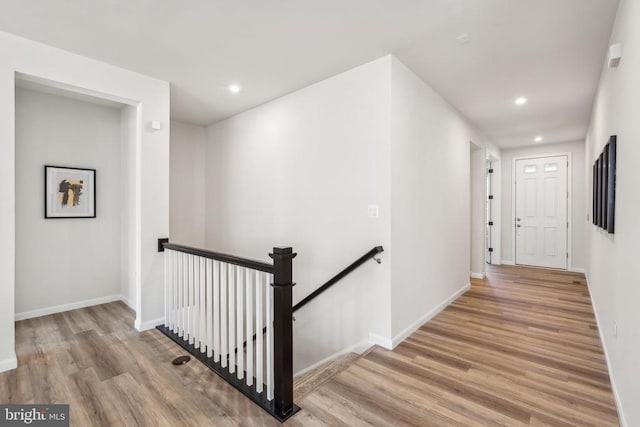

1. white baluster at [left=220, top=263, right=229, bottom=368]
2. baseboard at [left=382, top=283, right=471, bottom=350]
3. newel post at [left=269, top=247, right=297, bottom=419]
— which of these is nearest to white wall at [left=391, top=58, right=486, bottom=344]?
baseboard at [left=382, top=283, right=471, bottom=350]

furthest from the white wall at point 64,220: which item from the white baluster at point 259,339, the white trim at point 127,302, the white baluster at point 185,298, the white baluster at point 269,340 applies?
the white baluster at point 269,340

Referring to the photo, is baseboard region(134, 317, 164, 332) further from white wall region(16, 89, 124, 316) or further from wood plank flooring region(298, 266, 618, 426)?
wood plank flooring region(298, 266, 618, 426)

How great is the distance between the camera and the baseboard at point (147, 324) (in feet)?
10.3

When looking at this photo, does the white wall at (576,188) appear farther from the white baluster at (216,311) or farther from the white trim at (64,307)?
the white trim at (64,307)

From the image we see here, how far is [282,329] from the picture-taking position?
1914 mm

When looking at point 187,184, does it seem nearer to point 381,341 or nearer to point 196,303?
point 196,303

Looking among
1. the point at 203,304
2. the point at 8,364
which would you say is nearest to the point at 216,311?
the point at 203,304

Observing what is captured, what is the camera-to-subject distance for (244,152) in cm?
437

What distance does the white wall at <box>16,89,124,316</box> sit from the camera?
345 centimetres

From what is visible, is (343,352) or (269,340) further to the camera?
(343,352)

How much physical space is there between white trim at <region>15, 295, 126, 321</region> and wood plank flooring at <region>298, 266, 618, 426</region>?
3.38m

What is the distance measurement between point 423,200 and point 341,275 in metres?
1.22

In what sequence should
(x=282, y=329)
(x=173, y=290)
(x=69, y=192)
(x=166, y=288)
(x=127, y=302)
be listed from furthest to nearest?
(x=127, y=302) < (x=69, y=192) < (x=166, y=288) < (x=173, y=290) < (x=282, y=329)

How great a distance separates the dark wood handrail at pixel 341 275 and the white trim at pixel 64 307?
2.61 metres
